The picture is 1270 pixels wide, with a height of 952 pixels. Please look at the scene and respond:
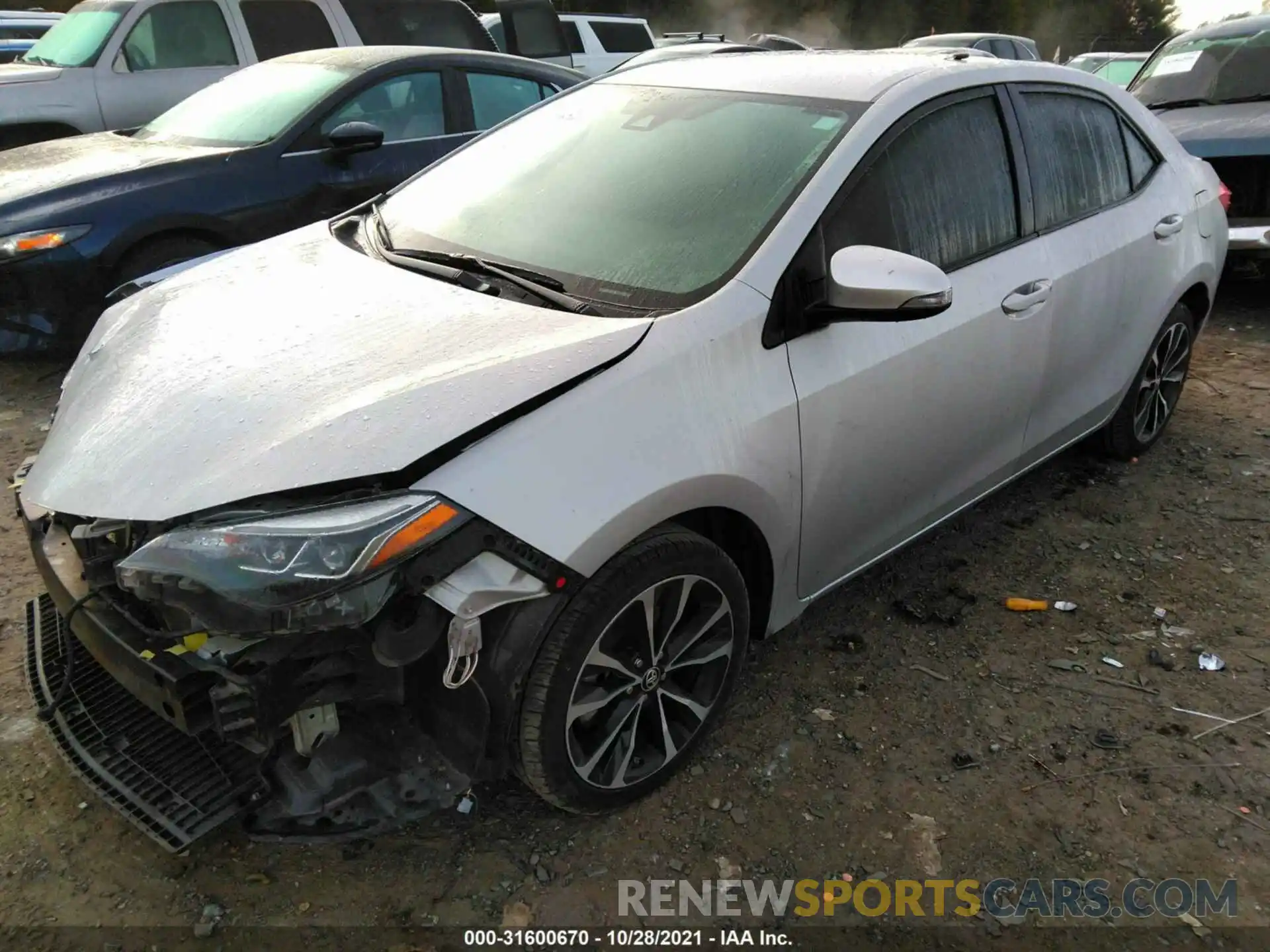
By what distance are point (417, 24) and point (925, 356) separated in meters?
7.04

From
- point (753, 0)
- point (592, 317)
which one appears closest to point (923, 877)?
point (592, 317)

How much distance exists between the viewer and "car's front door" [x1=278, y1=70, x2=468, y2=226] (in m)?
5.39

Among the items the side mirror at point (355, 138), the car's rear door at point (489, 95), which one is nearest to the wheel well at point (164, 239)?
the side mirror at point (355, 138)

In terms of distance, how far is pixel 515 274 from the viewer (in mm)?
2607

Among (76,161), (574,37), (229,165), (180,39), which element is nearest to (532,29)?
(574,37)

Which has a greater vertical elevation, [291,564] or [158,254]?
[291,564]

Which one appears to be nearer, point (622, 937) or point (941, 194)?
point (622, 937)

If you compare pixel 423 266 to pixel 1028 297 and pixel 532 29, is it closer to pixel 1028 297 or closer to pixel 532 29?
pixel 1028 297

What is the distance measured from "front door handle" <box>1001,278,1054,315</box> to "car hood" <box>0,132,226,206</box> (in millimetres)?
4264

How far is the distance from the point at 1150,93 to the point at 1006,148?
5.09m

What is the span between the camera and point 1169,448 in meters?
4.56

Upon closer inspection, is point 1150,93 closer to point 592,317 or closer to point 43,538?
point 592,317

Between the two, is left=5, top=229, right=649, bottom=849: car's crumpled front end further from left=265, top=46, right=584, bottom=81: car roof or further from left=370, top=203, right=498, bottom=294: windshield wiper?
left=265, top=46, right=584, bottom=81: car roof

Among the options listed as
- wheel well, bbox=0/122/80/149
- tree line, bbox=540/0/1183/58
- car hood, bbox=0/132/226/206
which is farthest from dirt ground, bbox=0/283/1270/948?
tree line, bbox=540/0/1183/58
